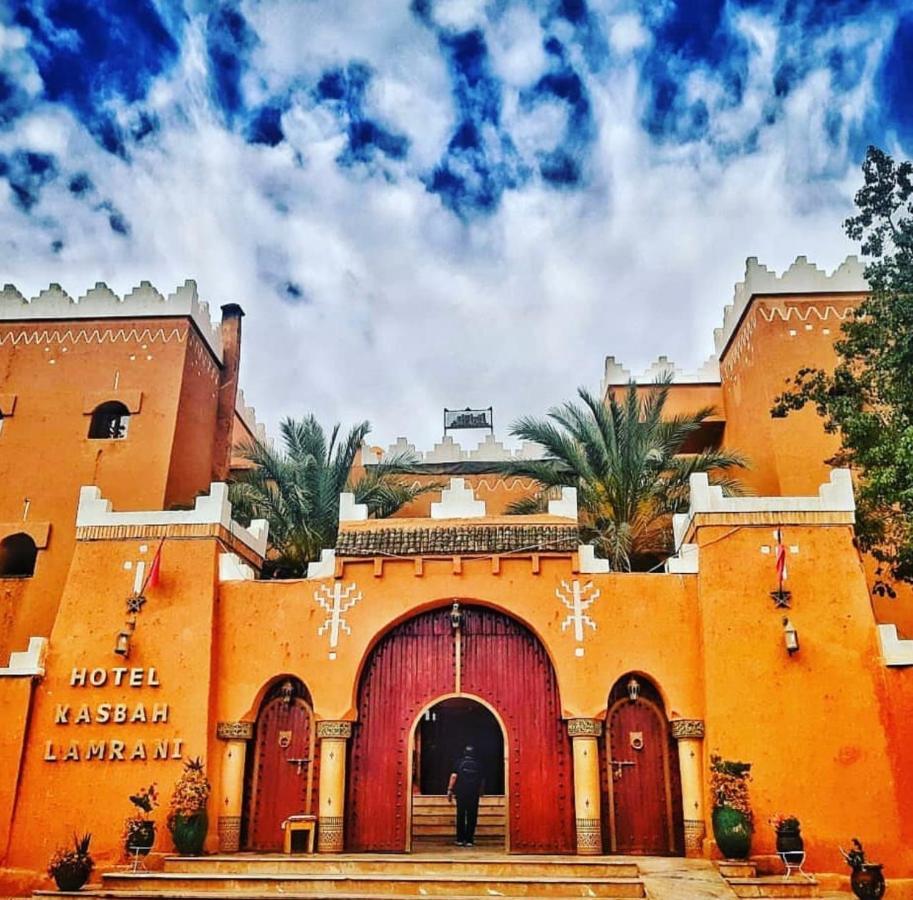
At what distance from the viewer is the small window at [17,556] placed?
17484mm

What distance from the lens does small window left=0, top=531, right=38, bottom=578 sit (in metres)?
17.5

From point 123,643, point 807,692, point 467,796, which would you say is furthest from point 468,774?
point 123,643

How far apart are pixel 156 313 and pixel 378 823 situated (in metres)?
11.6

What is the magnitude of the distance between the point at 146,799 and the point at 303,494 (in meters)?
6.86

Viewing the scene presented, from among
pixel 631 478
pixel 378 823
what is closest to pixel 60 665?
pixel 378 823

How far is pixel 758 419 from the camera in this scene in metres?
17.7

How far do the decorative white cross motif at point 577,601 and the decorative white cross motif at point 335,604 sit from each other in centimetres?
306

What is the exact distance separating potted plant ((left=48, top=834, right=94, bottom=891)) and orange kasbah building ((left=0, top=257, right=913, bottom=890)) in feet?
4.31

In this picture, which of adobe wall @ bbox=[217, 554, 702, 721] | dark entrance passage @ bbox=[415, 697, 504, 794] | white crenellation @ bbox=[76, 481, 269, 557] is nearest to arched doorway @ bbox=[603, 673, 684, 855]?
adobe wall @ bbox=[217, 554, 702, 721]

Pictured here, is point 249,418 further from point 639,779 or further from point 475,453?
point 639,779

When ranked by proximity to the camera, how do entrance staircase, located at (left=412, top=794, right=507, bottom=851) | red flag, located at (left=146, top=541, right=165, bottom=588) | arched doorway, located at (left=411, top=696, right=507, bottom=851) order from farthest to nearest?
arched doorway, located at (left=411, top=696, right=507, bottom=851), entrance staircase, located at (left=412, top=794, right=507, bottom=851), red flag, located at (left=146, top=541, right=165, bottom=588)

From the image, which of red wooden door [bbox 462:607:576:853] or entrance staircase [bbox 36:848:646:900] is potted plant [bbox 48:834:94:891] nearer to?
entrance staircase [bbox 36:848:646:900]

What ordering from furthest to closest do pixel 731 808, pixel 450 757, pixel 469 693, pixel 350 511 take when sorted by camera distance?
pixel 450 757
pixel 350 511
pixel 469 693
pixel 731 808

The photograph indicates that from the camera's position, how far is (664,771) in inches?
489
